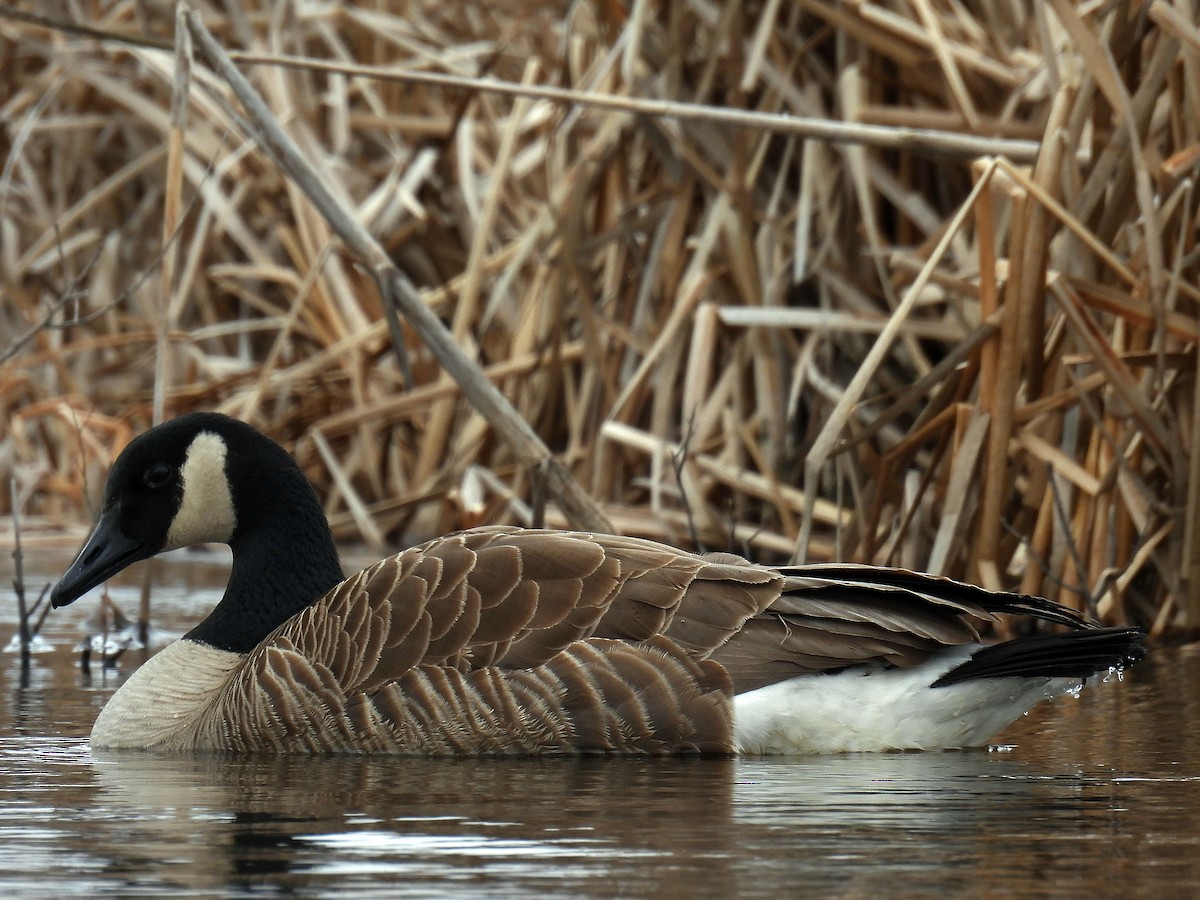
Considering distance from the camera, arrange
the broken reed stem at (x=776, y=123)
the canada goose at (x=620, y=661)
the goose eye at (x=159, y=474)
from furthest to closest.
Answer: the broken reed stem at (x=776, y=123)
the goose eye at (x=159, y=474)
the canada goose at (x=620, y=661)

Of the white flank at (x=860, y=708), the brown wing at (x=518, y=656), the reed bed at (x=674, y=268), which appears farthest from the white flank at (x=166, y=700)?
the white flank at (x=860, y=708)

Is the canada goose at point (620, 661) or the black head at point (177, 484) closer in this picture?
the canada goose at point (620, 661)

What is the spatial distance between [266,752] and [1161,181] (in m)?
3.46

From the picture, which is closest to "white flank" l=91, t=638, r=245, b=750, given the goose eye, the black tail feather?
the goose eye

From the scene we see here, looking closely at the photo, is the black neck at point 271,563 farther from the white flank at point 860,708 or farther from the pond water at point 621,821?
the white flank at point 860,708

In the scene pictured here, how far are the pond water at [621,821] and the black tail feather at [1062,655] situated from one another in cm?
23

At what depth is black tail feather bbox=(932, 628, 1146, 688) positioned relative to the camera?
4863 mm

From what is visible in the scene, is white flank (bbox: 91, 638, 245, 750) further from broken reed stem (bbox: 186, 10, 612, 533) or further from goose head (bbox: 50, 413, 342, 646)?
broken reed stem (bbox: 186, 10, 612, 533)

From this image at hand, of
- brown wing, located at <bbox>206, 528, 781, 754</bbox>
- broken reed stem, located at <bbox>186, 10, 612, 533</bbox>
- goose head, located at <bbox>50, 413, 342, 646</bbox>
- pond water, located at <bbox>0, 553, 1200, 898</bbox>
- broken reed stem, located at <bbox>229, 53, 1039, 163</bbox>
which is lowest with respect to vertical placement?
pond water, located at <bbox>0, 553, 1200, 898</bbox>

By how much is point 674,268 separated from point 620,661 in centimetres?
418

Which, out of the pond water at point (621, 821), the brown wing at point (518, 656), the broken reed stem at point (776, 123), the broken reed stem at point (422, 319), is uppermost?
the broken reed stem at point (776, 123)

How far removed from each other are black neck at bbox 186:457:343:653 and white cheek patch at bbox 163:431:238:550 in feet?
0.14

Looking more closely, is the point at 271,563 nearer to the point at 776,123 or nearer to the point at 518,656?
the point at 518,656

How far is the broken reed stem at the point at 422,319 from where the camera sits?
263 inches
